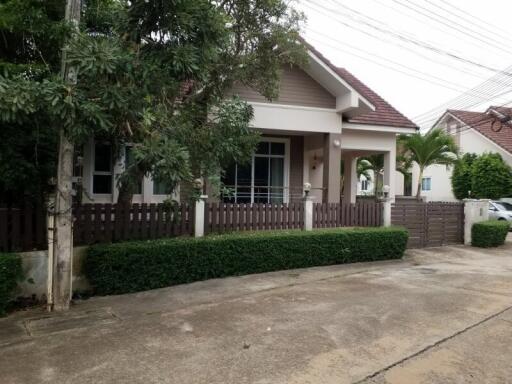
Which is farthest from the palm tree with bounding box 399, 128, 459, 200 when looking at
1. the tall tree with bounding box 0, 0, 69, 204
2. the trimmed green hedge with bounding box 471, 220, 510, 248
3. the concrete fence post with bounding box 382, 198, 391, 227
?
the tall tree with bounding box 0, 0, 69, 204

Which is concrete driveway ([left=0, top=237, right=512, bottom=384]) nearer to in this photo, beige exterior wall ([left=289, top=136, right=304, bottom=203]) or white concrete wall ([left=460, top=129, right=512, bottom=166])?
beige exterior wall ([left=289, top=136, right=304, bottom=203])

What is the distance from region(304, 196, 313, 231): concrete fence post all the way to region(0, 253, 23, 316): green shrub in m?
5.91

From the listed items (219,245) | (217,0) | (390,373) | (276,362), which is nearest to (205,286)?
(219,245)

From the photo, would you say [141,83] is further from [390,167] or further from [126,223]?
[390,167]

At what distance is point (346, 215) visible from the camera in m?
10.5

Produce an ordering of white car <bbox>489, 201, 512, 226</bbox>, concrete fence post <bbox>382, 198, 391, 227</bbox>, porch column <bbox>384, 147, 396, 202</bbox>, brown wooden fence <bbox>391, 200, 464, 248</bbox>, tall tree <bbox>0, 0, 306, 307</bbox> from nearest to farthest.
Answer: tall tree <bbox>0, 0, 306, 307</bbox>
concrete fence post <bbox>382, 198, 391, 227</bbox>
brown wooden fence <bbox>391, 200, 464, 248</bbox>
porch column <bbox>384, 147, 396, 202</bbox>
white car <bbox>489, 201, 512, 226</bbox>

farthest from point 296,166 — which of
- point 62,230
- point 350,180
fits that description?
point 62,230

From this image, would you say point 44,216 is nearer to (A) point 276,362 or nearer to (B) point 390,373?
(A) point 276,362

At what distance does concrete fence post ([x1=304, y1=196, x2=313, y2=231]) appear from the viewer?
32.0 ft

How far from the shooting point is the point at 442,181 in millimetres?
28516

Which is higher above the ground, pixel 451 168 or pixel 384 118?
pixel 384 118

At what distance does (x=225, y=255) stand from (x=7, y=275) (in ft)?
11.6

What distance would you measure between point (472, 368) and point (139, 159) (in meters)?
4.12

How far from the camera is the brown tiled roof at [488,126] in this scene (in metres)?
23.8
